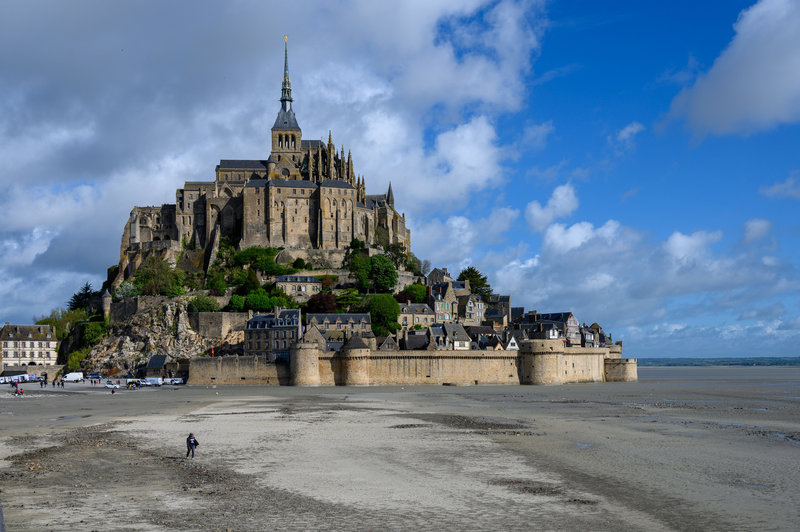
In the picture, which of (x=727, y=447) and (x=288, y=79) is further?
(x=288, y=79)

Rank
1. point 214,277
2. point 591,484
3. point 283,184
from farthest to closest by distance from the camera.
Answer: point 283,184 < point 214,277 < point 591,484

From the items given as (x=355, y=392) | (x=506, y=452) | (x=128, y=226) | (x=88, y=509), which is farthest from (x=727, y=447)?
(x=128, y=226)

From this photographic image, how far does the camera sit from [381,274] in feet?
250

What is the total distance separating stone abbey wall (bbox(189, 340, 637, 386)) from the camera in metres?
57.5

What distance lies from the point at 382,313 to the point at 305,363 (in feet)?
42.4

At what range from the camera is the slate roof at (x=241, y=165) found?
89688 millimetres

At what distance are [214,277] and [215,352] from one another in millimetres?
13712

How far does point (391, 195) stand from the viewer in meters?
98.1

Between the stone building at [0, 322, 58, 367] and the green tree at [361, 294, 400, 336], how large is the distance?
34070mm

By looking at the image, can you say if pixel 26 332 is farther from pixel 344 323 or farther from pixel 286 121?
pixel 286 121

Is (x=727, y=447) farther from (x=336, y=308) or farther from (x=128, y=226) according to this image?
(x=128, y=226)

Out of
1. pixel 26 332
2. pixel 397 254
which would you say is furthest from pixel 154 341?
pixel 397 254

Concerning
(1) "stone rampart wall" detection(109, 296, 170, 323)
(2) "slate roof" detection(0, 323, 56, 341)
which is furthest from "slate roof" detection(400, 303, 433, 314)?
(2) "slate roof" detection(0, 323, 56, 341)

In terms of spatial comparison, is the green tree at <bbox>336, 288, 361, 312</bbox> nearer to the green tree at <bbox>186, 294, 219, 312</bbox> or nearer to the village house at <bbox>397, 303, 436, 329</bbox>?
the village house at <bbox>397, 303, 436, 329</bbox>
